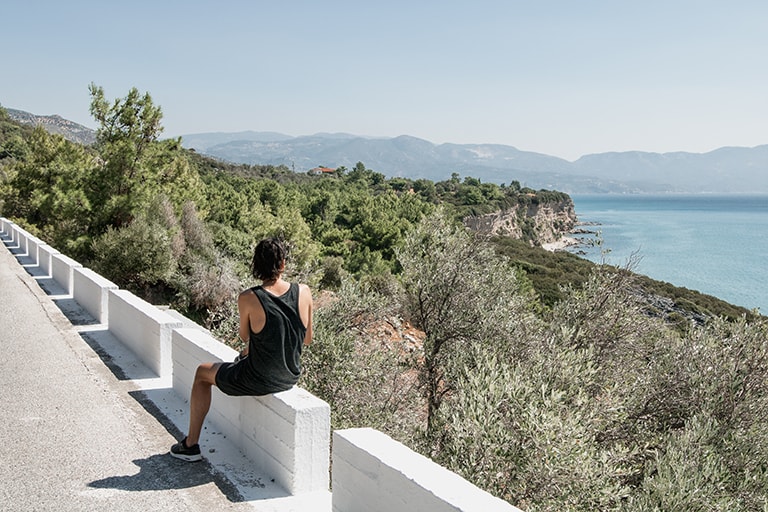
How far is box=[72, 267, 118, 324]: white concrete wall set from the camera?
28.7ft

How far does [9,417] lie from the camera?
16.9 ft

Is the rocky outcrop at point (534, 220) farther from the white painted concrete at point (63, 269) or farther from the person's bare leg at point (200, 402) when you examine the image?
the person's bare leg at point (200, 402)

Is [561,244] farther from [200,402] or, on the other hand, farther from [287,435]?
[287,435]

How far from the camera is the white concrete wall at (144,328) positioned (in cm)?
620

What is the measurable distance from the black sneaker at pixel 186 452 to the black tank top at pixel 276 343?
0.77 m

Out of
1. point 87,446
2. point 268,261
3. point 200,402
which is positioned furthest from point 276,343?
point 87,446

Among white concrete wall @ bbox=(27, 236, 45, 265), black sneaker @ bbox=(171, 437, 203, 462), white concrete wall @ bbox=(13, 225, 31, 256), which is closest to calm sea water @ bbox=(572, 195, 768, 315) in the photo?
black sneaker @ bbox=(171, 437, 203, 462)

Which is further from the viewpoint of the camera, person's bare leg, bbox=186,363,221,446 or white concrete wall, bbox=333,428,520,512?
person's bare leg, bbox=186,363,221,446

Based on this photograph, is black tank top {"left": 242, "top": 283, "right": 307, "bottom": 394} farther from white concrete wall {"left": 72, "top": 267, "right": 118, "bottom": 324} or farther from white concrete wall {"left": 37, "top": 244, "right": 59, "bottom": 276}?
white concrete wall {"left": 37, "top": 244, "right": 59, "bottom": 276}

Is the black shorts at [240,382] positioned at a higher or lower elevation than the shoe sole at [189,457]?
higher

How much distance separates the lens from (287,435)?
3.82 metres

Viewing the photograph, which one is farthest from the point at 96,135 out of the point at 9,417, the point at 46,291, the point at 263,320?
the point at 263,320

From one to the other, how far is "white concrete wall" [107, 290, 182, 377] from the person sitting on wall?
2.34 metres

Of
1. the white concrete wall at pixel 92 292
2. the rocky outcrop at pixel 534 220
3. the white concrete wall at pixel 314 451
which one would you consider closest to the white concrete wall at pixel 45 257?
the white concrete wall at pixel 92 292
